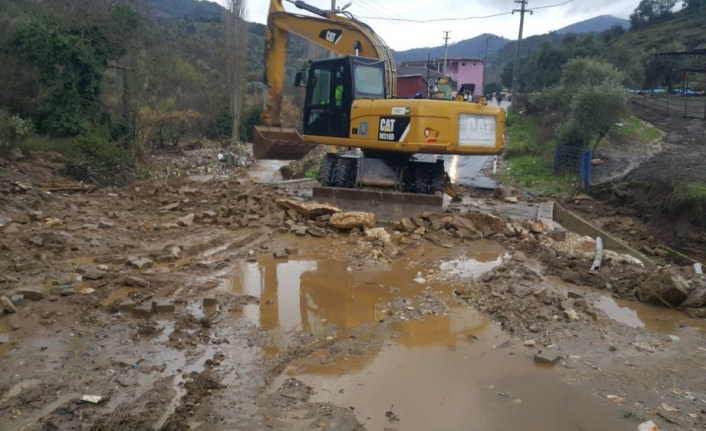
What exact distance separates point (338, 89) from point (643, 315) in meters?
7.19

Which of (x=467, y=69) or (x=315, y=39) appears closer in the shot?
(x=315, y=39)

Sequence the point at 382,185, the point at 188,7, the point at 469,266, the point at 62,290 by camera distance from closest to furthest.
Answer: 1. the point at 62,290
2. the point at 469,266
3. the point at 382,185
4. the point at 188,7

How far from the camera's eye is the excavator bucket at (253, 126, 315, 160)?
12.9 m

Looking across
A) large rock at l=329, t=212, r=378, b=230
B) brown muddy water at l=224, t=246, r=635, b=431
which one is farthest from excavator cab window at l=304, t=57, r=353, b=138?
brown muddy water at l=224, t=246, r=635, b=431

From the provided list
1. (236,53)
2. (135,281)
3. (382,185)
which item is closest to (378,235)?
(382,185)

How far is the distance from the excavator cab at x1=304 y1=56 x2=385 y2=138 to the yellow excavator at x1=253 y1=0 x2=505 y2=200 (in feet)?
0.07

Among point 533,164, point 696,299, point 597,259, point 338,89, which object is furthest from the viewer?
point 533,164

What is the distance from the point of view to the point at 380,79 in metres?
11.7

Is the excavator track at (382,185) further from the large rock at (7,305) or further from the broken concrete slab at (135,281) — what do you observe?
the large rock at (7,305)

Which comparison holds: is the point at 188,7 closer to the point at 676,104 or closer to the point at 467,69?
the point at 467,69

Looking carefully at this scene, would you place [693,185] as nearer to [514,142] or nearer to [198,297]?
[198,297]

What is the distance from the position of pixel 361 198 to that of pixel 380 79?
257cm

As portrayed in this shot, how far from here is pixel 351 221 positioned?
9750 mm

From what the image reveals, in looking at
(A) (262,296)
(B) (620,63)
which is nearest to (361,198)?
(A) (262,296)
